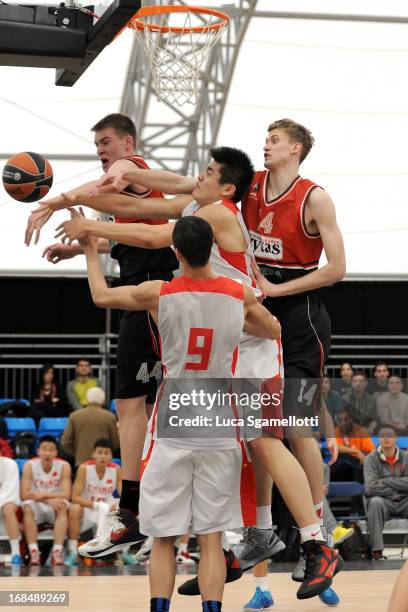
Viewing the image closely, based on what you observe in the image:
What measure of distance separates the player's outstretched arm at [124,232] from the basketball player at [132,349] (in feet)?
1.92

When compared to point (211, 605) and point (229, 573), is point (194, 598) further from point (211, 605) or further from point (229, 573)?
point (211, 605)

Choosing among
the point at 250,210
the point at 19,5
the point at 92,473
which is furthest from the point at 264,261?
the point at 92,473

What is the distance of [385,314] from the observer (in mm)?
19812

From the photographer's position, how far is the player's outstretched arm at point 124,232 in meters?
6.17

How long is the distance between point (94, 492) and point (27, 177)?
20.6 feet

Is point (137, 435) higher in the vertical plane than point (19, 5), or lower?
lower

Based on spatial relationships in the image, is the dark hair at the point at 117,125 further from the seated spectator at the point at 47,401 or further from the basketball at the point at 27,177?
the seated spectator at the point at 47,401

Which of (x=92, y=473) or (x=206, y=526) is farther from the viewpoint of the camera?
(x=92, y=473)

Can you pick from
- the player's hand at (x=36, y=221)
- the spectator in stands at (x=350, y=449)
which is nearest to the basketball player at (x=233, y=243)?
the player's hand at (x=36, y=221)

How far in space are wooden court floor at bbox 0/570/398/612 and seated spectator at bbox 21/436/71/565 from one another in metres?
2.65

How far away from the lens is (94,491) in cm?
1216

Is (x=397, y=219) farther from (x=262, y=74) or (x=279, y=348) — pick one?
(x=279, y=348)

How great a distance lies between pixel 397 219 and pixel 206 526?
13657 mm

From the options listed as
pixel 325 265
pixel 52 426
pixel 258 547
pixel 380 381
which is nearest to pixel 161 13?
pixel 325 265
